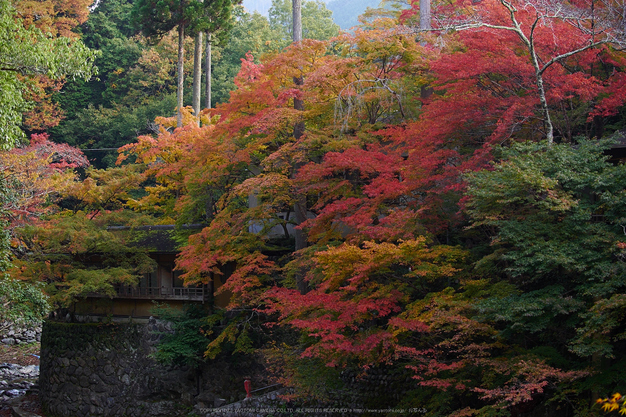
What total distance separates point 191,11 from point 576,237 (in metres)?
22.1

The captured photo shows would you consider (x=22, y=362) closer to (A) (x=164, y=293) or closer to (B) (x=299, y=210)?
(A) (x=164, y=293)

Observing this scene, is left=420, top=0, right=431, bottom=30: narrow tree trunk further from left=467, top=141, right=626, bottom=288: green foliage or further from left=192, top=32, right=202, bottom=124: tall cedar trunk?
left=192, top=32, right=202, bottom=124: tall cedar trunk

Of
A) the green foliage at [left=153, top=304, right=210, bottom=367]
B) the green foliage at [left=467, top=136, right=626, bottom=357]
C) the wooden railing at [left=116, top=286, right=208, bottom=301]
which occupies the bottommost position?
the green foliage at [left=153, top=304, right=210, bottom=367]

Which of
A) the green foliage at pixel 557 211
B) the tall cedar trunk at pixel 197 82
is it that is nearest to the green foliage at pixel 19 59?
the green foliage at pixel 557 211

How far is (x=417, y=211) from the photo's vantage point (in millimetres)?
11695

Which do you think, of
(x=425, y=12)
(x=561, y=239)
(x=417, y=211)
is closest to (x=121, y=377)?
(x=417, y=211)

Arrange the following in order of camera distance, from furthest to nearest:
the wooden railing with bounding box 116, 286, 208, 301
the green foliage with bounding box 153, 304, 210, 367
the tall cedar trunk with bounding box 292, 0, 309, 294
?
1. the wooden railing with bounding box 116, 286, 208, 301
2. the green foliage with bounding box 153, 304, 210, 367
3. the tall cedar trunk with bounding box 292, 0, 309, 294

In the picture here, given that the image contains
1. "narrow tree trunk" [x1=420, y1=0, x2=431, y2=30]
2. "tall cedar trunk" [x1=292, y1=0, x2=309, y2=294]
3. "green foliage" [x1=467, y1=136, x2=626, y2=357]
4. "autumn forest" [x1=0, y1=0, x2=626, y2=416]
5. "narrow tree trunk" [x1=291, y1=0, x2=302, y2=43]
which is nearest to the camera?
"green foliage" [x1=467, y1=136, x2=626, y2=357]

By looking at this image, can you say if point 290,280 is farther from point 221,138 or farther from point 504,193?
point 504,193

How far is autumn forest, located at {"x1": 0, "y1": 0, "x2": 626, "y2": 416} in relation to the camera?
9711 millimetres

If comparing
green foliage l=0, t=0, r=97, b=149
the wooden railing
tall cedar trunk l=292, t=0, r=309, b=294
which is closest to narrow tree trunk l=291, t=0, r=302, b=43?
tall cedar trunk l=292, t=0, r=309, b=294

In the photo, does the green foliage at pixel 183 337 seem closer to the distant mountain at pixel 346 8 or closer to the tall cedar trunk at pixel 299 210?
the tall cedar trunk at pixel 299 210

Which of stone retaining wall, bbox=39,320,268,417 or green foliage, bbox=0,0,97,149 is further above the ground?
green foliage, bbox=0,0,97,149

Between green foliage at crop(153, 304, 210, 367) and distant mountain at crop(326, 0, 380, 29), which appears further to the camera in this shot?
distant mountain at crop(326, 0, 380, 29)
